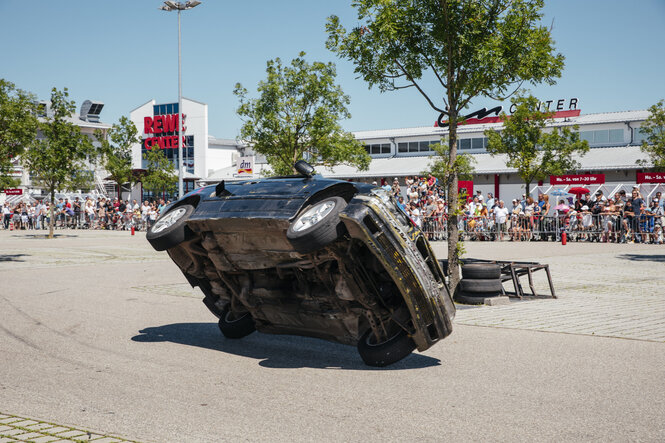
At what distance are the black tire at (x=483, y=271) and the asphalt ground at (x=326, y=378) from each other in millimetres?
507

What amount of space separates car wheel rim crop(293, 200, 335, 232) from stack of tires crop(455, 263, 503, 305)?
5.05 meters

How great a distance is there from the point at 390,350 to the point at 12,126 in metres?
14.4

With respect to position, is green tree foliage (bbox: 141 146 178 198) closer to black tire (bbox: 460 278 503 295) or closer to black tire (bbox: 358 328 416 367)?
black tire (bbox: 460 278 503 295)

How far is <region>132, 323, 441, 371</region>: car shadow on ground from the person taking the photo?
240 inches

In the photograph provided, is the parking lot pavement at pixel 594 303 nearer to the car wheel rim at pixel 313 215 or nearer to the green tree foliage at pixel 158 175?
the car wheel rim at pixel 313 215

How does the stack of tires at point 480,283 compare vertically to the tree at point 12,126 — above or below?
below

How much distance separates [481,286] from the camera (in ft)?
32.6

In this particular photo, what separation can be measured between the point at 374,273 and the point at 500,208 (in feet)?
73.4

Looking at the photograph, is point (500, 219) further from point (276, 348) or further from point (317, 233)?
point (317, 233)

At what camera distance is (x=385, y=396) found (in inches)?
196

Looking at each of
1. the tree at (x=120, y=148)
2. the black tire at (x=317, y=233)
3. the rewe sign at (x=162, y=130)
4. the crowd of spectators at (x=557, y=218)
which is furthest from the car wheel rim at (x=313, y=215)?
the rewe sign at (x=162, y=130)

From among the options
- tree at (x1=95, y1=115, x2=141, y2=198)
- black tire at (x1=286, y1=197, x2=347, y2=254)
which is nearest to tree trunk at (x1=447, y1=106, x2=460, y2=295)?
black tire at (x1=286, y1=197, x2=347, y2=254)

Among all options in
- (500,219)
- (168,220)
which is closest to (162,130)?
(500,219)

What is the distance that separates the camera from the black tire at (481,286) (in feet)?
32.5
